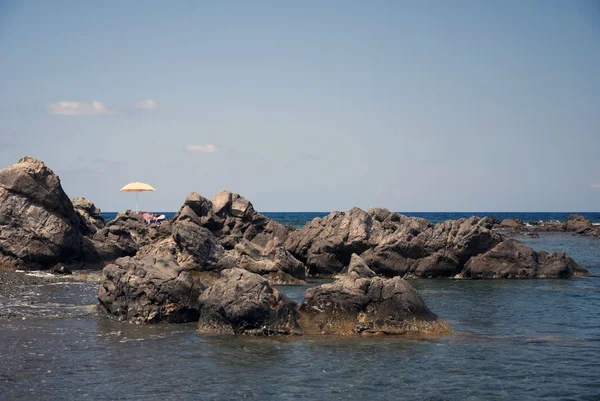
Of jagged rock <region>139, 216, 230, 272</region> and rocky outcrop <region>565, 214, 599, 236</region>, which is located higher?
rocky outcrop <region>565, 214, 599, 236</region>

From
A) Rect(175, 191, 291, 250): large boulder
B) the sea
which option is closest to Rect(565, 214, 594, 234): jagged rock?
Rect(175, 191, 291, 250): large boulder

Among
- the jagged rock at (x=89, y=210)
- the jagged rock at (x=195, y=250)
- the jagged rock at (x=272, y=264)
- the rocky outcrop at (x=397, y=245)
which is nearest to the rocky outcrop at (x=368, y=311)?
the jagged rock at (x=195, y=250)

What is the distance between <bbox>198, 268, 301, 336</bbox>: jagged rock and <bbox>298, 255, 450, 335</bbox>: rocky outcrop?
0.91m

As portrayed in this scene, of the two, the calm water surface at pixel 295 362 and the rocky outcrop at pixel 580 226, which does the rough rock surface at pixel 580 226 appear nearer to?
the rocky outcrop at pixel 580 226

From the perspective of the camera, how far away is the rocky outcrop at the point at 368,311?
22.9 metres

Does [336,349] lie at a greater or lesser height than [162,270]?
lesser

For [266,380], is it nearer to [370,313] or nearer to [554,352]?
[370,313]

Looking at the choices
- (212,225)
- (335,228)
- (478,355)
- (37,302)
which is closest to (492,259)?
(335,228)

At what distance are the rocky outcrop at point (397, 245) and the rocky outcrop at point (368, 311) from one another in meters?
19.8

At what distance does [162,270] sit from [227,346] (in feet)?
21.3

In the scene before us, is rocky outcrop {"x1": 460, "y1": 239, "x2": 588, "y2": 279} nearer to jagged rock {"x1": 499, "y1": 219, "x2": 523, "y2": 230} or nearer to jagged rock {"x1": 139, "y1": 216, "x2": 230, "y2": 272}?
jagged rock {"x1": 139, "y1": 216, "x2": 230, "y2": 272}

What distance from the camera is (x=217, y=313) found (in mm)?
23125

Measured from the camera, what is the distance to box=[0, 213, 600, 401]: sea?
1606 centimetres

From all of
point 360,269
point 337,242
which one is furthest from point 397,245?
point 360,269
